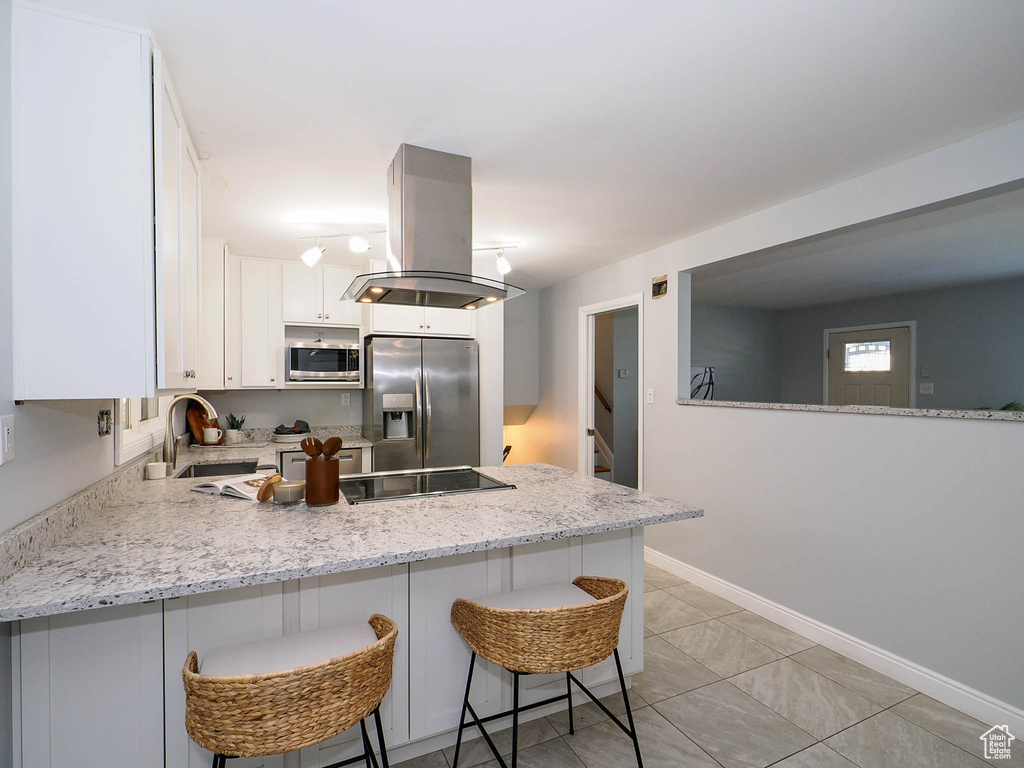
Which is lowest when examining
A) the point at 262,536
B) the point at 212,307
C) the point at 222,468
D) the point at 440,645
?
the point at 440,645

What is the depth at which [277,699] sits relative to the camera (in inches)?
42.5

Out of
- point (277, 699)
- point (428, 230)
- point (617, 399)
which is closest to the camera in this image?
point (277, 699)

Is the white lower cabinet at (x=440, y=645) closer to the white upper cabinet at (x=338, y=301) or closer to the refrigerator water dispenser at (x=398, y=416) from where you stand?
the refrigerator water dispenser at (x=398, y=416)

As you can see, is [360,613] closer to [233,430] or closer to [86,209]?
[86,209]

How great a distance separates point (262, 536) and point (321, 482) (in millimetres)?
340

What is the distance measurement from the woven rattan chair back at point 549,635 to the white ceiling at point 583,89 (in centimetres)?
162

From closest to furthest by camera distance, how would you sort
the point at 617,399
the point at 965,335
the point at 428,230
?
the point at 428,230
the point at 965,335
the point at 617,399

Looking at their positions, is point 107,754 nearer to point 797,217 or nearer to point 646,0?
point 646,0

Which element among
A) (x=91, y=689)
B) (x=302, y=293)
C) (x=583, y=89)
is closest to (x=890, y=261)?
(x=583, y=89)

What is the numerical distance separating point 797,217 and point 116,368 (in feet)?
9.85

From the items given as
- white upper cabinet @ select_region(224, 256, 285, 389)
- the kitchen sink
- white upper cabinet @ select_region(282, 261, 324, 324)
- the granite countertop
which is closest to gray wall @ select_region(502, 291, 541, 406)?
white upper cabinet @ select_region(282, 261, 324, 324)

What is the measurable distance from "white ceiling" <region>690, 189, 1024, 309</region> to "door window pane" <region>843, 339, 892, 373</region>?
55 centimetres

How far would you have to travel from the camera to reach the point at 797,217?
268cm

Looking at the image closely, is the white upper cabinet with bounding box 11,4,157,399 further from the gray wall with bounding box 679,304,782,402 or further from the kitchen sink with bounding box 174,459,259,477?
the gray wall with bounding box 679,304,782,402
